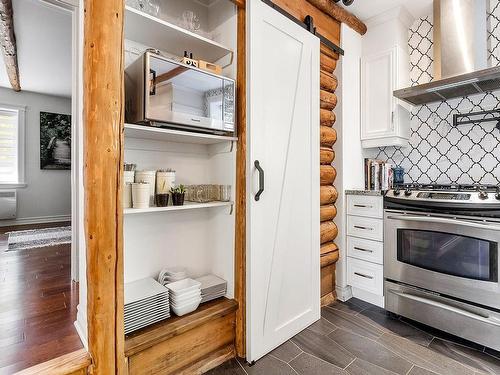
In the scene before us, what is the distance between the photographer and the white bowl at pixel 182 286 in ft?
5.51

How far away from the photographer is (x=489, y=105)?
2432mm

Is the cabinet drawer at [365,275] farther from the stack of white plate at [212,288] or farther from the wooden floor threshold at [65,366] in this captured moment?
the wooden floor threshold at [65,366]

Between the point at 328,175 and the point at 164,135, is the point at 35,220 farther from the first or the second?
the point at 328,175

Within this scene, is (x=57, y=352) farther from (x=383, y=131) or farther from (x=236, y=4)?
(x=383, y=131)

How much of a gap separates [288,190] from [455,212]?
48.2 inches

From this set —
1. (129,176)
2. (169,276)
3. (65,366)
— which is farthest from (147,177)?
(65,366)

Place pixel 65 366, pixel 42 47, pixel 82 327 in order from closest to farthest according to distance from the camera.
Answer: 1. pixel 65 366
2. pixel 82 327
3. pixel 42 47

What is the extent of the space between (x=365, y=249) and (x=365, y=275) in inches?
9.4

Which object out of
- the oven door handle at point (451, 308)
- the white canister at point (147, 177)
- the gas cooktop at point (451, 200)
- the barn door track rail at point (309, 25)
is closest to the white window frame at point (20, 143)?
the white canister at point (147, 177)

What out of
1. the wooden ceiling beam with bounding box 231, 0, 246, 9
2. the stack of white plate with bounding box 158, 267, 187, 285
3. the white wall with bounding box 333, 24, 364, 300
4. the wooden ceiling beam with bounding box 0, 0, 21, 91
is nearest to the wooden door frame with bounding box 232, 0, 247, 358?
the wooden ceiling beam with bounding box 231, 0, 246, 9

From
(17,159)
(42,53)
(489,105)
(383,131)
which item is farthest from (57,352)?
(17,159)

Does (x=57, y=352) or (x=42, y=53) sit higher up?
(x=42, y=53)

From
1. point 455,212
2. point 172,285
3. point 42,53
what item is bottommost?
point 172,285

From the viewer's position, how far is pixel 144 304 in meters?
1.55
